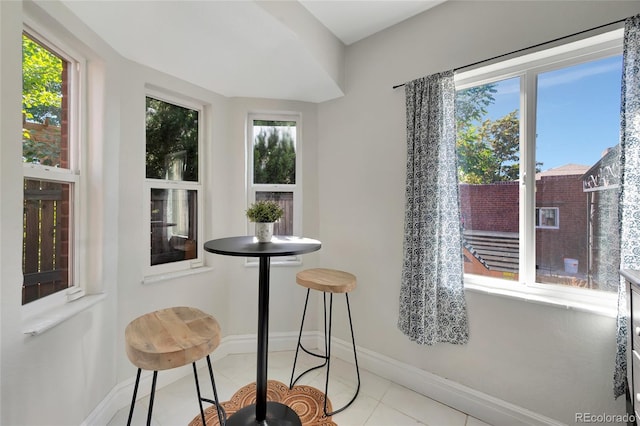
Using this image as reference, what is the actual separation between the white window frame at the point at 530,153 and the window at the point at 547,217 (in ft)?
0.10

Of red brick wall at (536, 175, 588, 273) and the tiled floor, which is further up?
red brick wall at (536, 175, 588, 273)

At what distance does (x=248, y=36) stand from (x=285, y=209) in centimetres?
146

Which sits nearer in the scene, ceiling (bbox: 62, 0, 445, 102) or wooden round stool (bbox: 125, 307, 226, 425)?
wooden round stool (bbox: 125, 307, 226, 425)

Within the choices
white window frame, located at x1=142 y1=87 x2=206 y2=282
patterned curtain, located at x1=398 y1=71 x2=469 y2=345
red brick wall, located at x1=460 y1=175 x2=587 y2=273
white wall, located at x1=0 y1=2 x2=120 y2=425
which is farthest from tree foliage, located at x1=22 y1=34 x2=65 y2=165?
red brick wall, located at x1=460 y1=175 x2=587 y2=273

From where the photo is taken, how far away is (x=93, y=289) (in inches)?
66.1

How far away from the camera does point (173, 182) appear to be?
2.27m

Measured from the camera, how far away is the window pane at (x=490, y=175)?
1.81m

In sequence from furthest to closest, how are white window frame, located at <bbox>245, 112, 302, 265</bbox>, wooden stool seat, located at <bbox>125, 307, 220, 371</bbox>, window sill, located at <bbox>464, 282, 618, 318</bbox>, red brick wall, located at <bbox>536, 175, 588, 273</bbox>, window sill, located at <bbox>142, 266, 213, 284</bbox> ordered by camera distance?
1. white window frame, located at <bbox>245, 112, 302, 265</bbox>
2. window sill, located at <bbox>142, 266, 213, 284</bbox>
3. red brick wall, located at <bbox>536, 175, 588, 273</bbox>
4. window sill, located at <bbox>464, 282, 618, 318</bbox>
5. wooden stool seat, located at <bbox>125, 307, 220, 371</bbox>

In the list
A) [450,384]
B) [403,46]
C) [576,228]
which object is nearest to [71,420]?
[450,384]

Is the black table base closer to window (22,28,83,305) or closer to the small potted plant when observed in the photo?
the small potted plant

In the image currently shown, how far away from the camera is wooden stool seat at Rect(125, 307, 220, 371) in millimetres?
1019

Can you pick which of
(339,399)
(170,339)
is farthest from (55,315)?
(339,399)

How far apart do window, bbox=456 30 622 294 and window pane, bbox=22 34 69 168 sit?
95.4 inches

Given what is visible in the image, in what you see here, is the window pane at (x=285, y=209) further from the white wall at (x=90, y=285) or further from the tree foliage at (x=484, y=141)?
the tree foliage at (x=484, y=141)
